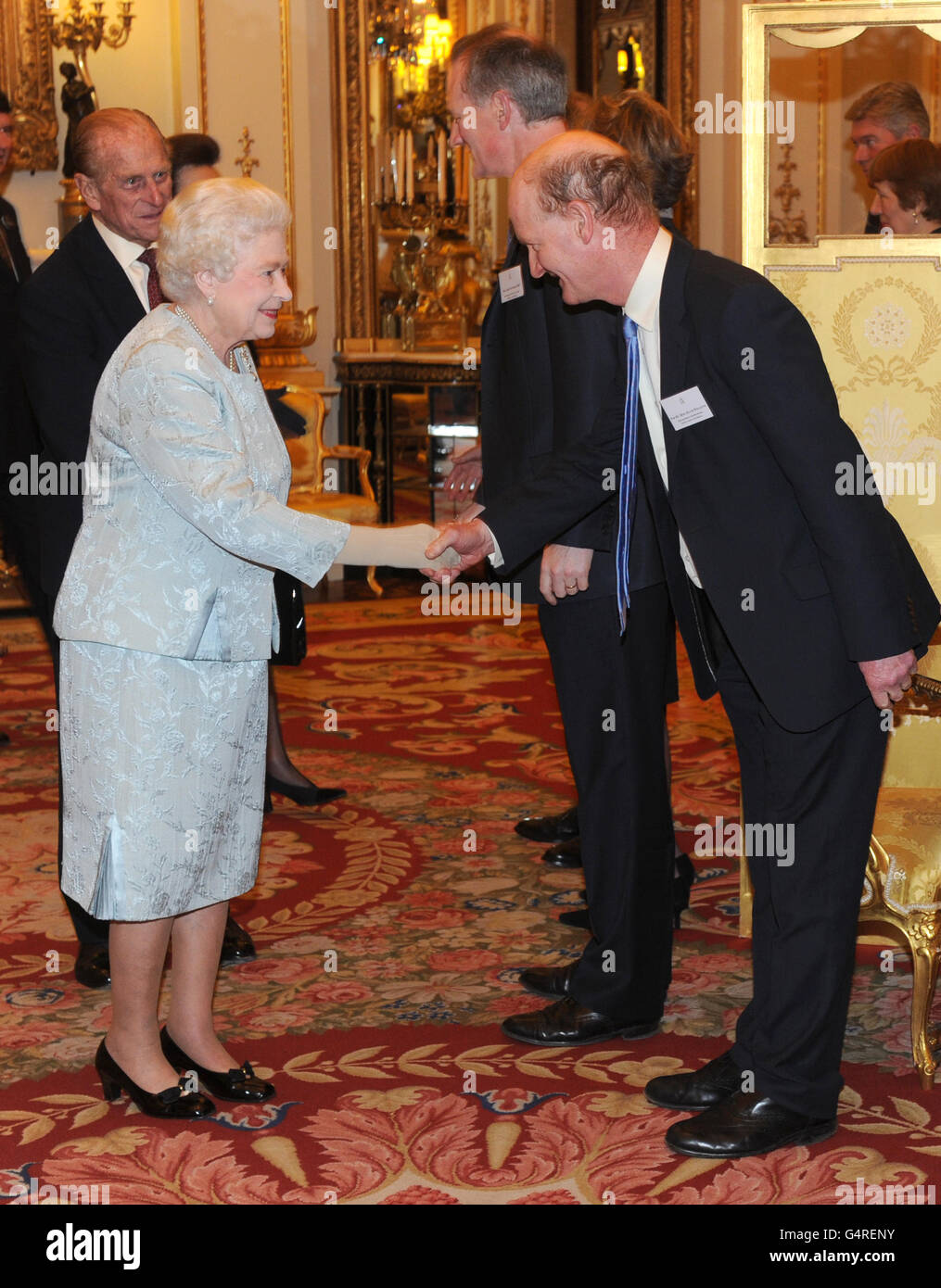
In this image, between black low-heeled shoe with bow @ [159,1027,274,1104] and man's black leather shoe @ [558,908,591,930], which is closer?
black low-heeled shoe with bow @ [159,1027,274,1104]

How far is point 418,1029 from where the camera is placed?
323 cm

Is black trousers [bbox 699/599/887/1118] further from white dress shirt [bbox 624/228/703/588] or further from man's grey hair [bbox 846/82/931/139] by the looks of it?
man's grey hair [bbox 846/82/931/139]

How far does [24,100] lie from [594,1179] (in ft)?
24.2

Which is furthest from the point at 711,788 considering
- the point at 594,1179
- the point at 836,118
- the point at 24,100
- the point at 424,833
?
the point at 24,100

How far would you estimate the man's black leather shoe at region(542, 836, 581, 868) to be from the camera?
13.9 feet

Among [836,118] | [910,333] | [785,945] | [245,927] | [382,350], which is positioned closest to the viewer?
[785,945]

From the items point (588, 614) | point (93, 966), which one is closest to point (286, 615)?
point (588, 614)

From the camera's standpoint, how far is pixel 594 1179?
259 cm

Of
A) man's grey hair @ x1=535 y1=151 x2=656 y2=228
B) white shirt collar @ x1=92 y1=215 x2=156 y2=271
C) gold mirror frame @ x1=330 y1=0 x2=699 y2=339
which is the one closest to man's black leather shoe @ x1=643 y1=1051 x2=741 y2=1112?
man's grey hair @ x1=535 y1=151 x2=656 y2=228

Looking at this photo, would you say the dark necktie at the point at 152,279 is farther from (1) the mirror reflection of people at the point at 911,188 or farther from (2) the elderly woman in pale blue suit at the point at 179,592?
(1) the mirror reflection of people at the point at 911,188

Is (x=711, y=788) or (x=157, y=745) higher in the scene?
(x=157, y=745)

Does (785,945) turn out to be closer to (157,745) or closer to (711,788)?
(157,745)

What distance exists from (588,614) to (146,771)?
939 millimetres

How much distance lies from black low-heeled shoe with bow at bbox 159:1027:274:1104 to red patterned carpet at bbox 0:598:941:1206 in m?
0.04
